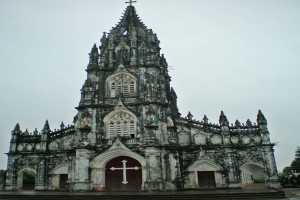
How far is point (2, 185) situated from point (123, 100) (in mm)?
17390

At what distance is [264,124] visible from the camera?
25.8 metres

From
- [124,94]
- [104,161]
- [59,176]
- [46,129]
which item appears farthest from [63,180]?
[124,94]

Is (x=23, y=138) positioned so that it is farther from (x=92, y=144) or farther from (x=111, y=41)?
(x=111, y=41)

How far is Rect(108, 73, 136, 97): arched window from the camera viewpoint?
87.7 feet

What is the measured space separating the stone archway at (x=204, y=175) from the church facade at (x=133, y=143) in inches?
3.7

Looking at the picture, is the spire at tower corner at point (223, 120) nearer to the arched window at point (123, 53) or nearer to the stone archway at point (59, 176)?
the arched window at point (123, 53)

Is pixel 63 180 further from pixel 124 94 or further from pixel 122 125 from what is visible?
pixel 124 94

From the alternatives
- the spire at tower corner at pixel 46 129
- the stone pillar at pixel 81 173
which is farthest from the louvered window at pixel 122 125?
the spire at tower corner at pixel 46 129

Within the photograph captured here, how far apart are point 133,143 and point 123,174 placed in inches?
123

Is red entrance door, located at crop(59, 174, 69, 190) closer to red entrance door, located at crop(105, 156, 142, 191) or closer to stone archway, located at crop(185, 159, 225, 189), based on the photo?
red entrance door, located at crop(105, 156, 142, 191)

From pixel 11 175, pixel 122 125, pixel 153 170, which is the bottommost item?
pixel 153 170

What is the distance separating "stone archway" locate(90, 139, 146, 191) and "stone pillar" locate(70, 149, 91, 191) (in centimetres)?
55

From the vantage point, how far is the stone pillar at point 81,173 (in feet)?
73.7

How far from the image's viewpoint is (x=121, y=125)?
24.9 m
